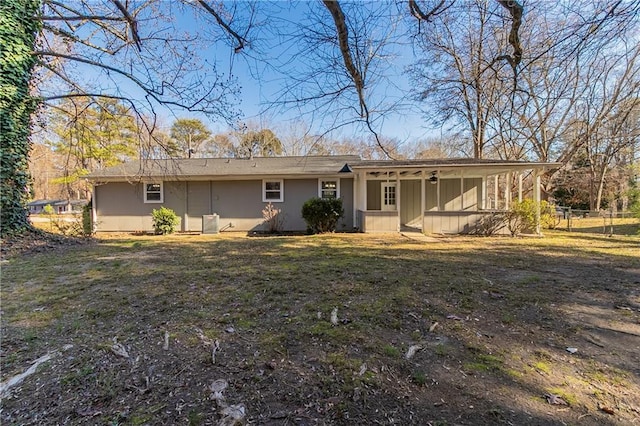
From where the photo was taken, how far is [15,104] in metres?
6.76

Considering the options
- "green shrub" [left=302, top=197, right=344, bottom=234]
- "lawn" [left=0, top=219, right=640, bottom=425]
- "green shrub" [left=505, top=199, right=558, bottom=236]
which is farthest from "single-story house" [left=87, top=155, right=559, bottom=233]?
"lawn" [left=0, top=219, right=640, bottom=425]

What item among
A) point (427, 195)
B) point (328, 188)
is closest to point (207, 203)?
point (328, 188)

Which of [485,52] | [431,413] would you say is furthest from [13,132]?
[485,52]

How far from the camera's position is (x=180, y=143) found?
27.2 m

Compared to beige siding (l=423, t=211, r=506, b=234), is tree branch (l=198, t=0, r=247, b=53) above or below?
above

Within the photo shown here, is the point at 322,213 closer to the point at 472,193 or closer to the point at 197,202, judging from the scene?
the point at 197,202

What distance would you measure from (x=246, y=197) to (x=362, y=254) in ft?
25.8

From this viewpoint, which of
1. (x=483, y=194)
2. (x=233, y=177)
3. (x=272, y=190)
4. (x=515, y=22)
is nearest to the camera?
(x=515, y=22)

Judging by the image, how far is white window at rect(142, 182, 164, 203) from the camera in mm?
13219

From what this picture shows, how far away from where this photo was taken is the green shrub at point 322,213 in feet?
36.5

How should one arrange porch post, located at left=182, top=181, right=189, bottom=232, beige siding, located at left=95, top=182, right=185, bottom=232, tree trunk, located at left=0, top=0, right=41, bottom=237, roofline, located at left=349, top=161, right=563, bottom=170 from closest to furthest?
tree trunk, located at left=0, top=0, right=41, bottom=237 < roofline, located at left=349, top=161, right=563, bottom=170 < porch post, located at left=182, top=181, right=189, bottom=232 < beige siding, located at left=95, top=182, right=185, bottom=232

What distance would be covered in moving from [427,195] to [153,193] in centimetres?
1204

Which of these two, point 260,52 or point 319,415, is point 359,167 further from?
point 319,415

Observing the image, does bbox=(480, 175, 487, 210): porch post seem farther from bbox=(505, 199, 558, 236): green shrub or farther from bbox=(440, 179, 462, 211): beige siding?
bbox=(505, 199, 558, 236): green shrub
